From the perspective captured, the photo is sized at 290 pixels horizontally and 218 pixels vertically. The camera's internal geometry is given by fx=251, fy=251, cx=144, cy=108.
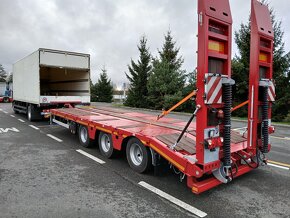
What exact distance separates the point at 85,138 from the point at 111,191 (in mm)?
3357

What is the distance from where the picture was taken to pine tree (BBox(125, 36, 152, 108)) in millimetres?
25913

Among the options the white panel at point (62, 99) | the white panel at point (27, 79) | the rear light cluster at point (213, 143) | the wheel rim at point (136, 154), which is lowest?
the wheel rim at point (136, 154)

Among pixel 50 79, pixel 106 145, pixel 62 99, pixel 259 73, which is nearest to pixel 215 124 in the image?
pixel 259 73

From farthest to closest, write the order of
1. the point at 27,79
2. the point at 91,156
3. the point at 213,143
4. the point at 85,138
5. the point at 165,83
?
the point at 165,83
the point at 27,79
the point at 85,138
the point at 91,156
the point at 213,143

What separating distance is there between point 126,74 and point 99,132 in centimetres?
2071

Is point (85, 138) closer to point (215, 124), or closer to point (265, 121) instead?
point (215, 124)

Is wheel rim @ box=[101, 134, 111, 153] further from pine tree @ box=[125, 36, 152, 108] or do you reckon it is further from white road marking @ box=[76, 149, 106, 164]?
pine tree @ box=[125, 36, 152, 108]

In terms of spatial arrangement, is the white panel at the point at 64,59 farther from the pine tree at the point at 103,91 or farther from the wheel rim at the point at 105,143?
→ the pine tree at the point at 103,91

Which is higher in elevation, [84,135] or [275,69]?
[275,69]

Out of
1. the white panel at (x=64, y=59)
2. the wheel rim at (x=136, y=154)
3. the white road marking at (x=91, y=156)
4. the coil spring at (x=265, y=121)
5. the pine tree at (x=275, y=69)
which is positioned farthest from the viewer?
the pine tree at (x=275, y=69)

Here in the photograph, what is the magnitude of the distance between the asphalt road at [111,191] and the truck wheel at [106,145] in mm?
182

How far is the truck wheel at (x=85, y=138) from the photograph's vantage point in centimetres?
735

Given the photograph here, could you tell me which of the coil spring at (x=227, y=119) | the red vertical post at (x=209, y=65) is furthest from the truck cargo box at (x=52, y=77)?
the coil spring at (x=227, y=119)

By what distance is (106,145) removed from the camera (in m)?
6.57
